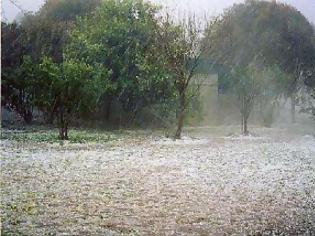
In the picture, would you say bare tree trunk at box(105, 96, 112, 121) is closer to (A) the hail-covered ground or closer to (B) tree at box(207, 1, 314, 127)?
(A) the hail-covered ground

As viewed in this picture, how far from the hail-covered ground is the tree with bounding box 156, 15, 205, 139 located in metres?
0.22

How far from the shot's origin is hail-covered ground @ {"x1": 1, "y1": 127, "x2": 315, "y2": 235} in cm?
218

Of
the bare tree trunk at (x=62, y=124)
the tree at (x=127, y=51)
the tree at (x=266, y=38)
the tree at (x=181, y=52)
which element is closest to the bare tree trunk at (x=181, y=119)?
the tree at (x=181, y=52)

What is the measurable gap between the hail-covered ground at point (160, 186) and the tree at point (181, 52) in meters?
0.22

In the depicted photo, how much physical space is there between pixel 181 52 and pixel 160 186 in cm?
82

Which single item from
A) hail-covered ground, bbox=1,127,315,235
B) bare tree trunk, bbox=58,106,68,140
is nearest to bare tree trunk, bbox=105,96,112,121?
hail-covered ground, bbox=1,127,315,235

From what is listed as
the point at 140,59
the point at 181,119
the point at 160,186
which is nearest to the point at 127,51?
the point at 140,59

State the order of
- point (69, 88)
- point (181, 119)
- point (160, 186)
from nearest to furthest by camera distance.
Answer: point (160, 186) → point (69, 88) → point (181, 119)

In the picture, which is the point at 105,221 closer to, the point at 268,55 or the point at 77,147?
the point at 77,147

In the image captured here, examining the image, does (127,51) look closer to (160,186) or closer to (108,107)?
(108,107)

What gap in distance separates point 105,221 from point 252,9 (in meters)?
1.42

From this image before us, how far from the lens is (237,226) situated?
2.37 m

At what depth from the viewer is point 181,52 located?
287 cm

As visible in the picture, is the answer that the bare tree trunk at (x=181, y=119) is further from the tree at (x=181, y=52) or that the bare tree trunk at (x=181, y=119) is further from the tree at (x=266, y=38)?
the tree at (x=266, y=38)
